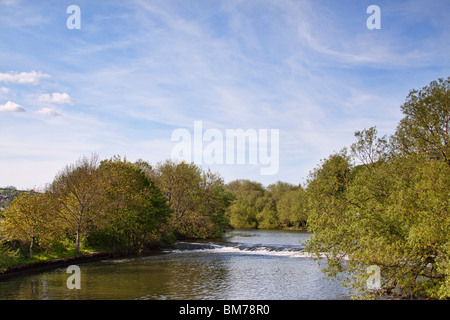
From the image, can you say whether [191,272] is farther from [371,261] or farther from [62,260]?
[371,261]

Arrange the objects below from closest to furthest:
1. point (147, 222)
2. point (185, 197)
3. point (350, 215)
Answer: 1. point (350, 215)
2. point (147, 222)
3. point (185, 197)

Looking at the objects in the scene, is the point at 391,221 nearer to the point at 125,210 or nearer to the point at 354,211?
the point at 354,211

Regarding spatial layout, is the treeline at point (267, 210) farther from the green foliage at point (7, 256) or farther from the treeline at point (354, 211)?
the green foliage at point (7, 256)

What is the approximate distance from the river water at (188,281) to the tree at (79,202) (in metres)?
5.53

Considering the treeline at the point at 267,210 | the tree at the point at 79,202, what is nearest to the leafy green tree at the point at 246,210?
the treeline at the point at 267,210

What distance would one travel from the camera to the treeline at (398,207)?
18359 millimetres

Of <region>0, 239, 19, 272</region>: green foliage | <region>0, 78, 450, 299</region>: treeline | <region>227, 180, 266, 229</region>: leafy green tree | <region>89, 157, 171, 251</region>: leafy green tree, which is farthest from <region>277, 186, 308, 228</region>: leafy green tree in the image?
<region>0, 239, 19, 272</region>: green foliage

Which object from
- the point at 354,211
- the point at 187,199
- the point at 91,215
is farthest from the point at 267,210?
the point at 354,211

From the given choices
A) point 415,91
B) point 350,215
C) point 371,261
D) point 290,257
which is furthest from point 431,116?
point 290,257

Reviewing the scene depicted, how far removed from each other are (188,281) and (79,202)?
2006 centimetres

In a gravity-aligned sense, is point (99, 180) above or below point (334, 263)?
above

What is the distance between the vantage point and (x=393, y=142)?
2655 cm

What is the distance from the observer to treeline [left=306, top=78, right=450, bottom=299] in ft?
60.2
